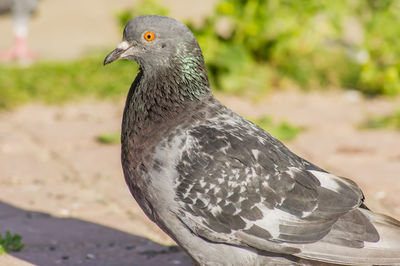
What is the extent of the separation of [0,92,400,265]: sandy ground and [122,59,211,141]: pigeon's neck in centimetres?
84

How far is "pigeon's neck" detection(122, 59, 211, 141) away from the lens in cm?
320

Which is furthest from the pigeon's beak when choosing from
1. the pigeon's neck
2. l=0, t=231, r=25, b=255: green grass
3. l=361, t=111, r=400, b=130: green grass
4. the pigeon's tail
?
l=361, t=111, r=400, b=130: green grass

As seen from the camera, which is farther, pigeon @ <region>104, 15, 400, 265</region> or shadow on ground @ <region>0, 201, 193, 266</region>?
shadow on ground @ <region>0, 201, 193, 266</region>

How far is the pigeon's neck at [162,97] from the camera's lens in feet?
10.5

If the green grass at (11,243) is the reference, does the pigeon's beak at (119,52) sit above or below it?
above

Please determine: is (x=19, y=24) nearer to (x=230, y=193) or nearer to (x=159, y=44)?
(x=159, y=44)

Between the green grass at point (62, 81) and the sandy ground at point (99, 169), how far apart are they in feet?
0.54

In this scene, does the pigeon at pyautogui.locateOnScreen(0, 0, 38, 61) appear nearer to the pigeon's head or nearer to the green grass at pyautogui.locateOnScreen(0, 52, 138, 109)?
the green grass at pyautogui.locateOnScreen(0, 52, 138, 109)

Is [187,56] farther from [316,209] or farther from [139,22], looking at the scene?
[316,209]

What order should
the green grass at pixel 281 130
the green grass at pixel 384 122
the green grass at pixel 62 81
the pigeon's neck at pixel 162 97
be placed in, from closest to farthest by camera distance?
the pigeon's neck at pixel 162 97, the green grass at pixel 281 130, the green grass at pixel 384 122, the green grass at pixel 62 81

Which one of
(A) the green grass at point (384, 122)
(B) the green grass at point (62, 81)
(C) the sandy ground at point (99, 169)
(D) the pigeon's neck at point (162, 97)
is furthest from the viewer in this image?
(B) the green grass at point (62, 81)

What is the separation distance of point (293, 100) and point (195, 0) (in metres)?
4.29

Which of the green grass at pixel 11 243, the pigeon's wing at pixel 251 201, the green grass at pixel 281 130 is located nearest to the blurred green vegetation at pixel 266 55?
the green grass at pixel 281 130

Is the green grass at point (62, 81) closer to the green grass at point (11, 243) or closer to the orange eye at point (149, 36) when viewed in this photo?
the green grass at point (11, 243)
